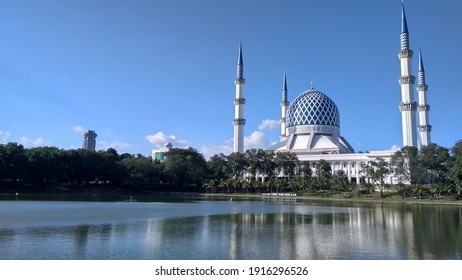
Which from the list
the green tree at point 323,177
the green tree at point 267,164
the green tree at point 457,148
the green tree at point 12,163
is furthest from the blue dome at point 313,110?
the green tree at point 12,163

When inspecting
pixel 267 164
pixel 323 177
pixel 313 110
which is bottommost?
pixel 323 177

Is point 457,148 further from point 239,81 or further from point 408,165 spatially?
point 239,81

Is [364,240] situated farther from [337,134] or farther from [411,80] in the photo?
[337,134]

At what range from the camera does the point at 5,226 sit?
1959cm

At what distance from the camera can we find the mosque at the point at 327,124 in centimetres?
6322

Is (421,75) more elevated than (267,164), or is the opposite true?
(421,75)

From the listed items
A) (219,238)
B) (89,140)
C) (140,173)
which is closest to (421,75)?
(140,173)

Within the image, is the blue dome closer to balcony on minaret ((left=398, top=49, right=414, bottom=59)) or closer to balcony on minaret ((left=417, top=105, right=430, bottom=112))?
balcony on minaret ((left=417, top=105, right=430, bottom=112))

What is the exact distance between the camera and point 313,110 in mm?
91188

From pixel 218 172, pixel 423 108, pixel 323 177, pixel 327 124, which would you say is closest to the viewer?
pixel 323 177

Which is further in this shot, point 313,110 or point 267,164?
point 313,110

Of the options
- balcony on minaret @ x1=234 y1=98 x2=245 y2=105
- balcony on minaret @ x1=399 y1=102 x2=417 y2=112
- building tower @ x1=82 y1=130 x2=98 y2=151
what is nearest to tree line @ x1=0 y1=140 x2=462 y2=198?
balcony on minaret @ x1=399 y1=102 x2=417 y2=112

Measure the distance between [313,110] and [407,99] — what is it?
97.9 ft
